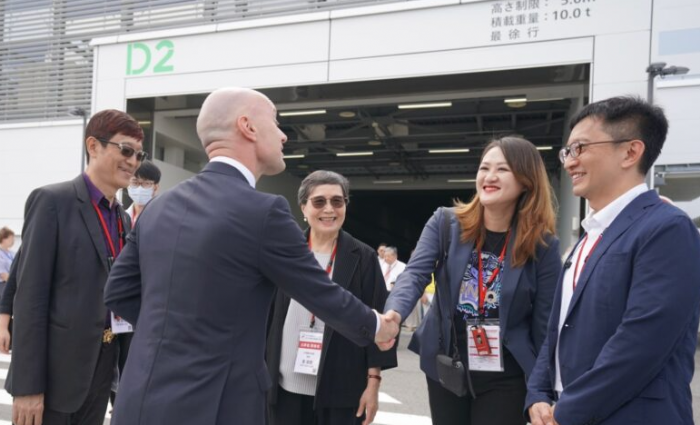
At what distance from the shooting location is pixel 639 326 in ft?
6.06

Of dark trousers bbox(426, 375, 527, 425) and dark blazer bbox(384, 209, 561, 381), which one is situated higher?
dark blazer bbox(384, 209, 561, 381)

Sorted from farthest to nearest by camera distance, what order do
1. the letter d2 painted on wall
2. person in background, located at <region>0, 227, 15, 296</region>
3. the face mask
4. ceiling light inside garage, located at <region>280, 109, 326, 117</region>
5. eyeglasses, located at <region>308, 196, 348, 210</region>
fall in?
ceiling light inside garage, located at <region>280, 109, 326, 117</region>, the letter d2 painted on wall, person in background, located at <region>0, 227, 15, 296</region>, the face mask, eyeglasses, located at <region>308, 196, 348, 210</region>

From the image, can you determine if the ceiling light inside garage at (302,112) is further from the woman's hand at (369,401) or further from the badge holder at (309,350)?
the woman's hand at (369,401)

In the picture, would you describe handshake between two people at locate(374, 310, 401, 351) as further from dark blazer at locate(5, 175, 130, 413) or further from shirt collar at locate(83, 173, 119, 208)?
shirt collar at locate(83, 173, 119, 208)

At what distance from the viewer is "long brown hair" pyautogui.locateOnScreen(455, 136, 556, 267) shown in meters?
2.73

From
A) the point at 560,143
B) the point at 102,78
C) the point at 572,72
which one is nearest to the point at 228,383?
the point at 572,72

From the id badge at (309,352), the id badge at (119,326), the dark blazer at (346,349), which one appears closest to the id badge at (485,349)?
the dark blazer at (346,349)

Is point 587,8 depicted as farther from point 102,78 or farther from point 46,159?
point 46,159

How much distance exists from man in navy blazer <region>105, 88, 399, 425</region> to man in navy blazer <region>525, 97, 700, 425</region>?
853mm

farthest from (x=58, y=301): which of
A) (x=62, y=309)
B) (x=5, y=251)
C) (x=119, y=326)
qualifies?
(x=5, y=251)

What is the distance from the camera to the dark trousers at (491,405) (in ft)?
8.60

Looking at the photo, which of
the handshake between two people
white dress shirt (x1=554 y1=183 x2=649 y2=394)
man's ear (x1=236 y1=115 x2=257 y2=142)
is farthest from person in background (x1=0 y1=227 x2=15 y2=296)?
white dress shirt (x1=554 y1=183 x2=649 y2=394)

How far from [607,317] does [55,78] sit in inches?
729

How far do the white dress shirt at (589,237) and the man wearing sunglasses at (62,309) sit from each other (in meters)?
A: 2.08
